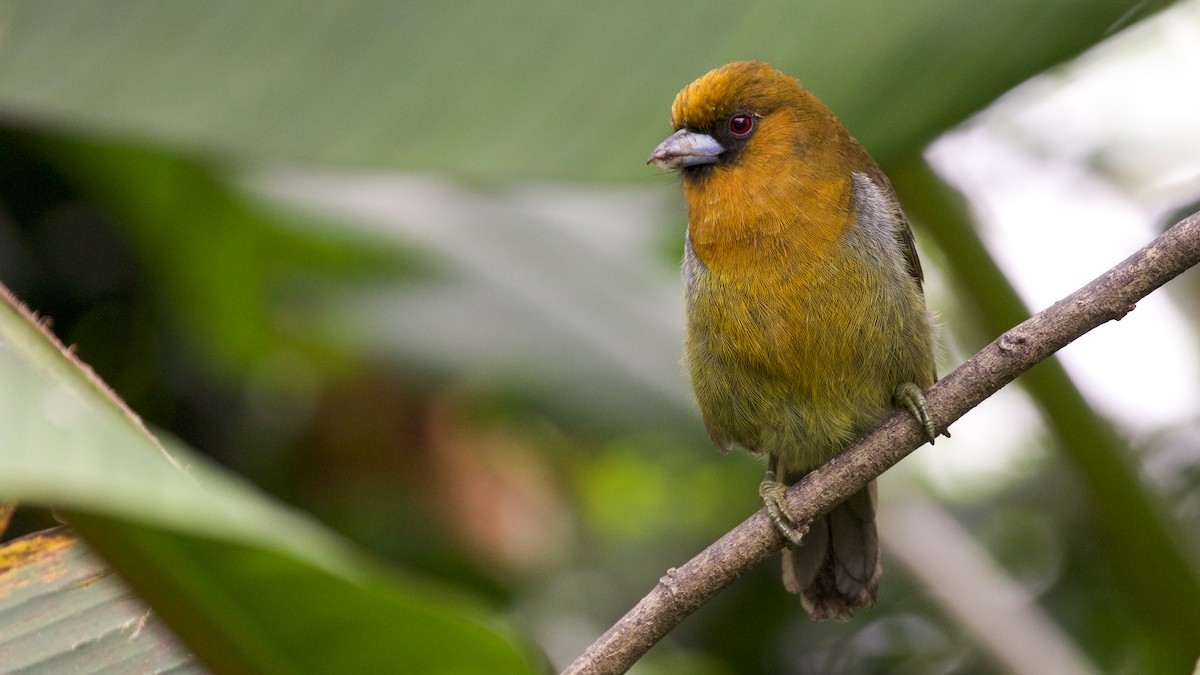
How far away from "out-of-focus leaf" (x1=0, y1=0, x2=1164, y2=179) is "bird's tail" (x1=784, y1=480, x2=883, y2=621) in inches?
38.2

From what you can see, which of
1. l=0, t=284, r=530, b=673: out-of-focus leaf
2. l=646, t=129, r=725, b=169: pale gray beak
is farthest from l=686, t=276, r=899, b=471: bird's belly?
l=0, t=284, r=530, b=673: out-of-focus leaf

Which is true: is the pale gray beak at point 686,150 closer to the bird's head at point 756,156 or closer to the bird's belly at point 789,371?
the bird's head at point 756,156

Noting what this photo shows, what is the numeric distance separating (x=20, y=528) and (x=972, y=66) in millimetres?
1573

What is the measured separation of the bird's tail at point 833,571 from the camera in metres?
2.70

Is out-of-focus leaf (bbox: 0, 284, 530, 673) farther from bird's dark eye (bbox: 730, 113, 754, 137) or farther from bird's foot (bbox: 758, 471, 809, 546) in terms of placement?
bird's dark eye (bbox: 730, 113, 754, 137)

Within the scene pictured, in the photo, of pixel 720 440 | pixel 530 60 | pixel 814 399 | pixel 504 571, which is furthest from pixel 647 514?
pixel 530 60

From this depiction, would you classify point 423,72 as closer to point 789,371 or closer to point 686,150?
point 686,150

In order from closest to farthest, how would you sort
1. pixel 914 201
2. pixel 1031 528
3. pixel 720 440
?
pixel 914 201 → pixel 720 440 → pixel 1031 528

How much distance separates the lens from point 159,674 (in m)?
1.55

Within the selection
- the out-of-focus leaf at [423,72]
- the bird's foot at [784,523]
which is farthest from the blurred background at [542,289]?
the bird's foot at [784,523]

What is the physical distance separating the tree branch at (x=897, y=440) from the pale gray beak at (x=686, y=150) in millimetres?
696

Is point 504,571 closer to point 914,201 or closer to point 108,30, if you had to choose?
point 914,201

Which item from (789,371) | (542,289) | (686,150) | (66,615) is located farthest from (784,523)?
(542,289)

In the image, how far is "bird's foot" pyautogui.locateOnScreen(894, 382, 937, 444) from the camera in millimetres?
1877
